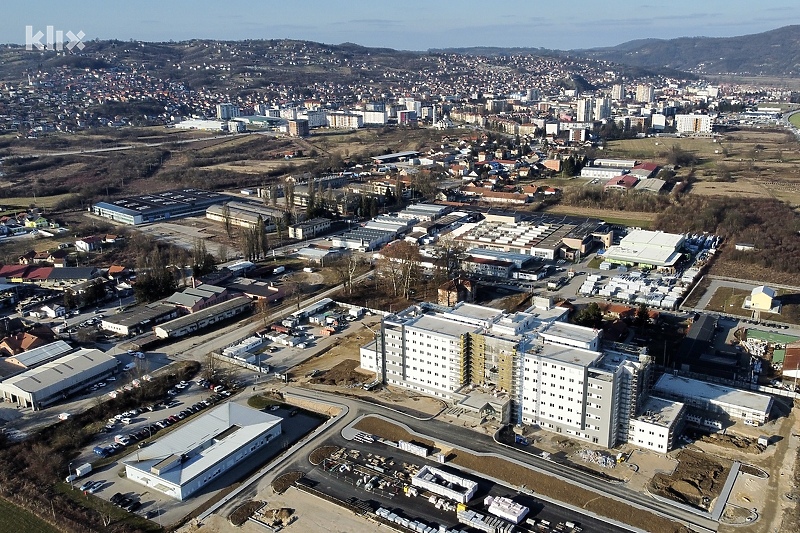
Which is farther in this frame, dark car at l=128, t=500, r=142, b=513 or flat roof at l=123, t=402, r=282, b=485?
flat roof at l=123, t=402, r=282, b=485

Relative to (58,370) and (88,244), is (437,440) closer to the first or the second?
(58,370)

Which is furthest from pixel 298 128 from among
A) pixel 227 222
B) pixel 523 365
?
pixel 523 365

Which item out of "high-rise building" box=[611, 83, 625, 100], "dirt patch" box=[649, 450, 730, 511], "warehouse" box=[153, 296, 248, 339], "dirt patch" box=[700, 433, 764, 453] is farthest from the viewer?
"high-rise building" box=[611, 83, 625, 100]

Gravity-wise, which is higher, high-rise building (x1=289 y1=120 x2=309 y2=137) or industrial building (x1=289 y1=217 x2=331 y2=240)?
high-rise building (x1=289 y1=120 x2=309 y2=137)

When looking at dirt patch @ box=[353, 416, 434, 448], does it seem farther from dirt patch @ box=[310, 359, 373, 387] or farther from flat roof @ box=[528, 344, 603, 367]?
flat roof @ box=[528, 344, 603, 367]

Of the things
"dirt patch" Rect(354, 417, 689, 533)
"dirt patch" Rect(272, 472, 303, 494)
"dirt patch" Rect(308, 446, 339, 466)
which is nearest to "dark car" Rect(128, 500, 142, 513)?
"dirt patch" Rect(272, 472, 303, 494)

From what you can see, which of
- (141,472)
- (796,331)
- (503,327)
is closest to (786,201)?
(796,331)
